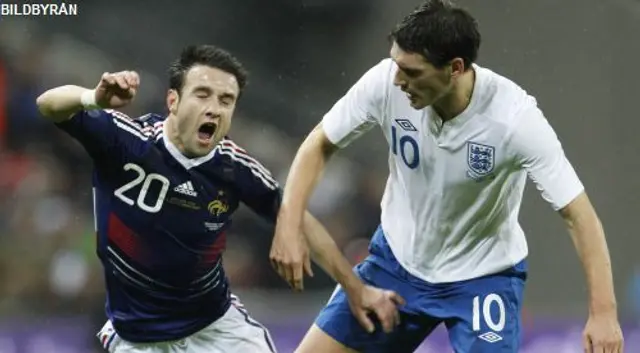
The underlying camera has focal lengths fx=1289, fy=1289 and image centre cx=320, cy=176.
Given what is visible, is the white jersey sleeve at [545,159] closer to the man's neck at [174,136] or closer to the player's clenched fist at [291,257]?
the player's clenched fist at [291,257]

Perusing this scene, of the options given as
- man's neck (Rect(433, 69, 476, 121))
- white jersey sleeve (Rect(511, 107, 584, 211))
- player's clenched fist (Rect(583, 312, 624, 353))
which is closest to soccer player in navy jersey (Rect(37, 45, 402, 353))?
man's neck (Rect(433, 69, 476, 121))

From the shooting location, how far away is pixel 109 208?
4039mm

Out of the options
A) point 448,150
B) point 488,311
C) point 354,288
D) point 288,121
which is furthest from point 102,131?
point 288,121

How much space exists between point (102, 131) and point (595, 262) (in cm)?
152

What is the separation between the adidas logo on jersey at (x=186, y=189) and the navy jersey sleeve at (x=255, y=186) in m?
0.14

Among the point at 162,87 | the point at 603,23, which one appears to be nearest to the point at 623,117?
the point at 603,23

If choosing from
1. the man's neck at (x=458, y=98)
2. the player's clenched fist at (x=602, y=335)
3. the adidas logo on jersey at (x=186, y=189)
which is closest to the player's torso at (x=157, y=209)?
the adidas logo on jersey at (x=186, y=189)

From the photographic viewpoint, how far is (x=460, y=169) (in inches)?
148

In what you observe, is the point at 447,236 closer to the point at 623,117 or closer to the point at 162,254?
the point at 162,254

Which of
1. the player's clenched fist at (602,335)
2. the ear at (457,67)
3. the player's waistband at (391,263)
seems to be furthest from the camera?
the player's waistband at (391,263)

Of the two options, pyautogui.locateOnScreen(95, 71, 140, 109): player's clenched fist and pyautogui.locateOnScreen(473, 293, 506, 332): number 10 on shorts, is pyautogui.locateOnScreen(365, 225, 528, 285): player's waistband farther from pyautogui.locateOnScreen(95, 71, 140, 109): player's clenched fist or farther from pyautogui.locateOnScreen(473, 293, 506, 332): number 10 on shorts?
pyautogui.locateOnScreen(95, 71, 140, 109): player's clenched fist

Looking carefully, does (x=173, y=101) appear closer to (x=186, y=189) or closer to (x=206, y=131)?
(x=206, y=131)

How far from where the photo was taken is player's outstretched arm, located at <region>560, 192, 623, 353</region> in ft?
11.3

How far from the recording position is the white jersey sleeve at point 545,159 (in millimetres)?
3617
